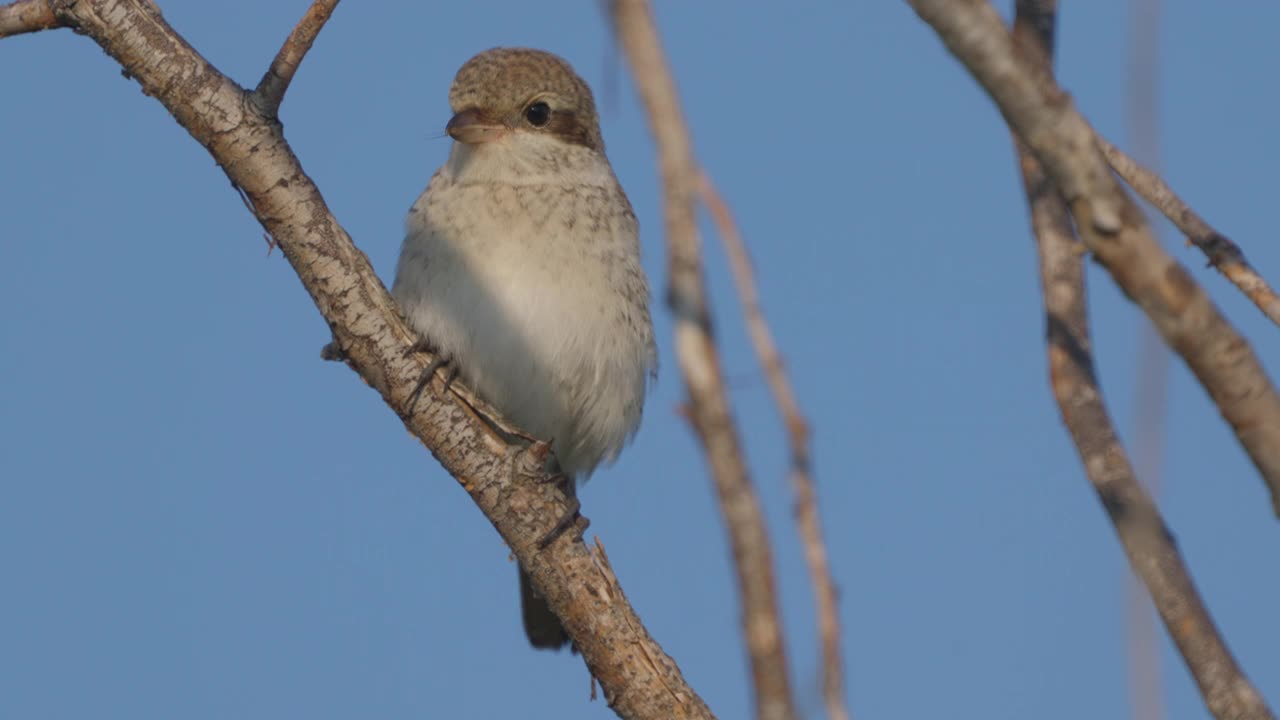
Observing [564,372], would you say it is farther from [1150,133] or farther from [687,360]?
[687,360]

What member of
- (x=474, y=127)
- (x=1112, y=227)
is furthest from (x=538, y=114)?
(x=1112, y=227)

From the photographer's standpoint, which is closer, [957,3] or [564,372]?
[957,3]

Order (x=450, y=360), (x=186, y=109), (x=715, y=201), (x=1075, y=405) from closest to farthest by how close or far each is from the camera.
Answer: (x=715, y=201) < (x=1075, y=405) < (x=186, y=109) < (x=450, y=360)

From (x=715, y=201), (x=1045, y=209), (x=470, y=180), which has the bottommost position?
(x=715, y=201)

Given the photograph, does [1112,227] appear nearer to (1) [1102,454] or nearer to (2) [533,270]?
(1) [1102,454]

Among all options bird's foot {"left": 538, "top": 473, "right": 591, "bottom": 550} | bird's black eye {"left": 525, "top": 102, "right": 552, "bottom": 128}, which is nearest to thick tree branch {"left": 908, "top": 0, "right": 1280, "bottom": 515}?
bird's foot {"left": 538, "top": 473, "right": 591, "bottom": 550}

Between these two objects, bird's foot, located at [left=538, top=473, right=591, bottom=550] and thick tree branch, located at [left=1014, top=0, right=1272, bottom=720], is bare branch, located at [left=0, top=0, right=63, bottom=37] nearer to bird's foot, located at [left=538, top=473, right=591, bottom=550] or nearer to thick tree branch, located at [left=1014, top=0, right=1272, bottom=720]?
bird's foot, located at [left=538, top=473, right=591, bottom=550]

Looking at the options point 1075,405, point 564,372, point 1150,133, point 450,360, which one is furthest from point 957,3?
point 564,372
